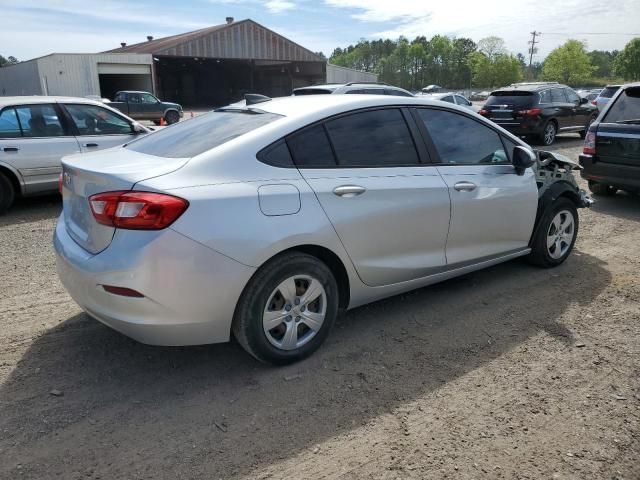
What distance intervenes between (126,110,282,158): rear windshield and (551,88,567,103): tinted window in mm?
13535

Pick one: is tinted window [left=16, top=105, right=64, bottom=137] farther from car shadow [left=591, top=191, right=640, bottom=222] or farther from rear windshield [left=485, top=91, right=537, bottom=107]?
rear windshield [left=485, top=91, right=537, bottom=107]

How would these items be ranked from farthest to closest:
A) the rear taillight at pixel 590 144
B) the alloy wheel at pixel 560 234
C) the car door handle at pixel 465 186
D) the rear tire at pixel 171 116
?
the rear tire at pixel 171 116 < the rear taillight at pixel 590 144 < the alloy wheel at pixel 560 234 < the car door handle at pixel 465 186

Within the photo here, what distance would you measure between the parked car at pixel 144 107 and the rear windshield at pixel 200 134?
24809mm

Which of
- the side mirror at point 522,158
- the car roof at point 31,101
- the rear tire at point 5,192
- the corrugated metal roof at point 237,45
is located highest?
the corrugated metal roof at point 237,45

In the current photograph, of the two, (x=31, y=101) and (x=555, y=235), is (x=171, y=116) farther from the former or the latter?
(x=555, y=235)

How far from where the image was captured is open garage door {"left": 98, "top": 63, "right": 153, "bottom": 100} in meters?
38.3

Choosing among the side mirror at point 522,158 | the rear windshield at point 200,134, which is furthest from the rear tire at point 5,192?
the side mirror at point 522,158

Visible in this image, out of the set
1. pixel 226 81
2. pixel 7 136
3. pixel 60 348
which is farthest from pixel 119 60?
pixel 60 348

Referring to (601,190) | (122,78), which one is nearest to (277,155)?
(601,190)

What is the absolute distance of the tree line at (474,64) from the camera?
97188 mm

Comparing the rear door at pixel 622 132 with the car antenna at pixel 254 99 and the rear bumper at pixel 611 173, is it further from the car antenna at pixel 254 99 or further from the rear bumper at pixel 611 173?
the car antenna at pixel 254 99

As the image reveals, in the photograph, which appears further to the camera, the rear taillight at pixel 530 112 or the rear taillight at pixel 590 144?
the rear taillight at pixel 530 112

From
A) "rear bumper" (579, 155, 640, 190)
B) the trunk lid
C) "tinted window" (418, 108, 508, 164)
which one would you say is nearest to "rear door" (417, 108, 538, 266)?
"tinted window" (418, 108, 508, 164)

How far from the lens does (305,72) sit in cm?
4956
